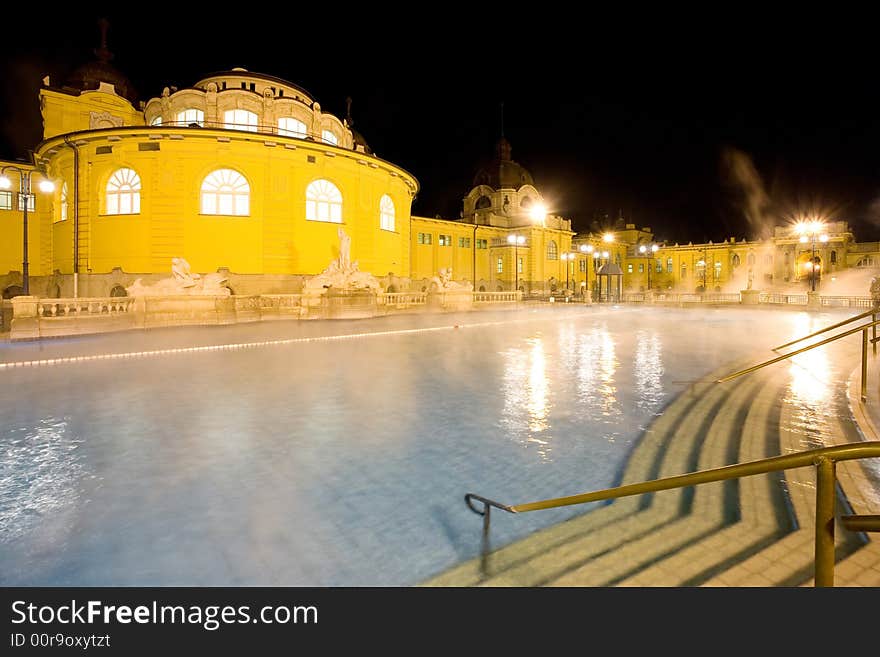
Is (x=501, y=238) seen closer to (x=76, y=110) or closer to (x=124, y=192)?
(x=124, y=192)

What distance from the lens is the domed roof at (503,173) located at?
193 ft

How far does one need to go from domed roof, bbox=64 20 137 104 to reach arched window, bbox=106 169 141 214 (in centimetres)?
1291

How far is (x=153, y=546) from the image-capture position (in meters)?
3.10

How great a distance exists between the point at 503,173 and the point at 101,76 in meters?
40.8

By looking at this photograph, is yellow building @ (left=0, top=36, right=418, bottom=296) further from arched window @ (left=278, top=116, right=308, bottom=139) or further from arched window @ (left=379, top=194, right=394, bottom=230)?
arched window @ (left=379, top=194, right=394, bottom=230)

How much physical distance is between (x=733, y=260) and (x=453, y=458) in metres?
87.2

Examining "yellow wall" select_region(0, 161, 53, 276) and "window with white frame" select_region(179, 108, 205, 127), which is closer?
"window with white frame" select_region(179, 108, 205, 127)

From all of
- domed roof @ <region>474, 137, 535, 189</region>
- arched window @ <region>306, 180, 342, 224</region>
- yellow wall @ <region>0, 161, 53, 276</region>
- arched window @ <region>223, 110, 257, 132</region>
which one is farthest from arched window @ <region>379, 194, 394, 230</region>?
domed roof @ <region>474, 137, 535, 189</region>

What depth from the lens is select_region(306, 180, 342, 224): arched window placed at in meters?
29.7

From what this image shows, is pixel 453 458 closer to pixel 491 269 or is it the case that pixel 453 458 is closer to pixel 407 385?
pixel 407 385

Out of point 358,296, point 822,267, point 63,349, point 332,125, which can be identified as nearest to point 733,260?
point 822,267

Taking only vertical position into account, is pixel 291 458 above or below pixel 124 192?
below

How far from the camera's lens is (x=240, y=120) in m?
30.6

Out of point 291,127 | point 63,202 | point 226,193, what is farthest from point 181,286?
point 291,127
